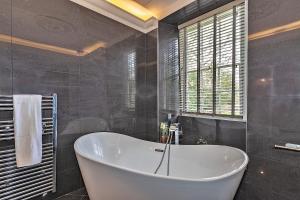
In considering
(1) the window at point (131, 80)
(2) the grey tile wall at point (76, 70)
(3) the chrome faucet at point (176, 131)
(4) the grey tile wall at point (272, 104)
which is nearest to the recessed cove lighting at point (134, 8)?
(2) the grey tile wall at point (76, 70)

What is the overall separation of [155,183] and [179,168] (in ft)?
3.04

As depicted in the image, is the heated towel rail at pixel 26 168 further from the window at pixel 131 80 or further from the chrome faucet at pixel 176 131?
the chrome faucet at pixel 176 131

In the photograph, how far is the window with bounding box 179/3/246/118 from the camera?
6.07 ft

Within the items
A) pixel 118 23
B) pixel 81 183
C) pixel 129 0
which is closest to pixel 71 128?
pixel 81 183

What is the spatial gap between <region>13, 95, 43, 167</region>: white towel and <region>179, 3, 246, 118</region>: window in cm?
177

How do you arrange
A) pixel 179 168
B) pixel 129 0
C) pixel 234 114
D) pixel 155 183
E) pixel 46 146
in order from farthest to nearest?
pixel 129 0 < pixel 179 168 < pixel 234 114 < pixel 46 146 < pixel 155 183

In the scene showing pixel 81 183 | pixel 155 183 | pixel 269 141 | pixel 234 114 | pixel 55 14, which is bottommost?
pixel 81 183

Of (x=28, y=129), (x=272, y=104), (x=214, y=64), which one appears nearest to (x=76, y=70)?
(x=28, y=129)

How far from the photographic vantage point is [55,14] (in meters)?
1.82

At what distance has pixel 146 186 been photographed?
1.21 m

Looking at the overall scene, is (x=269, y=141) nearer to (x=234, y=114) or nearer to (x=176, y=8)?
(x=234, y=114)

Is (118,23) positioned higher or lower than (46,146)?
higher

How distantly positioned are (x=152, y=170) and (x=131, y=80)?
50.5 inches

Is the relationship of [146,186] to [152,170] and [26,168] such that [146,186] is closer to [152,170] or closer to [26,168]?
[152,170]
